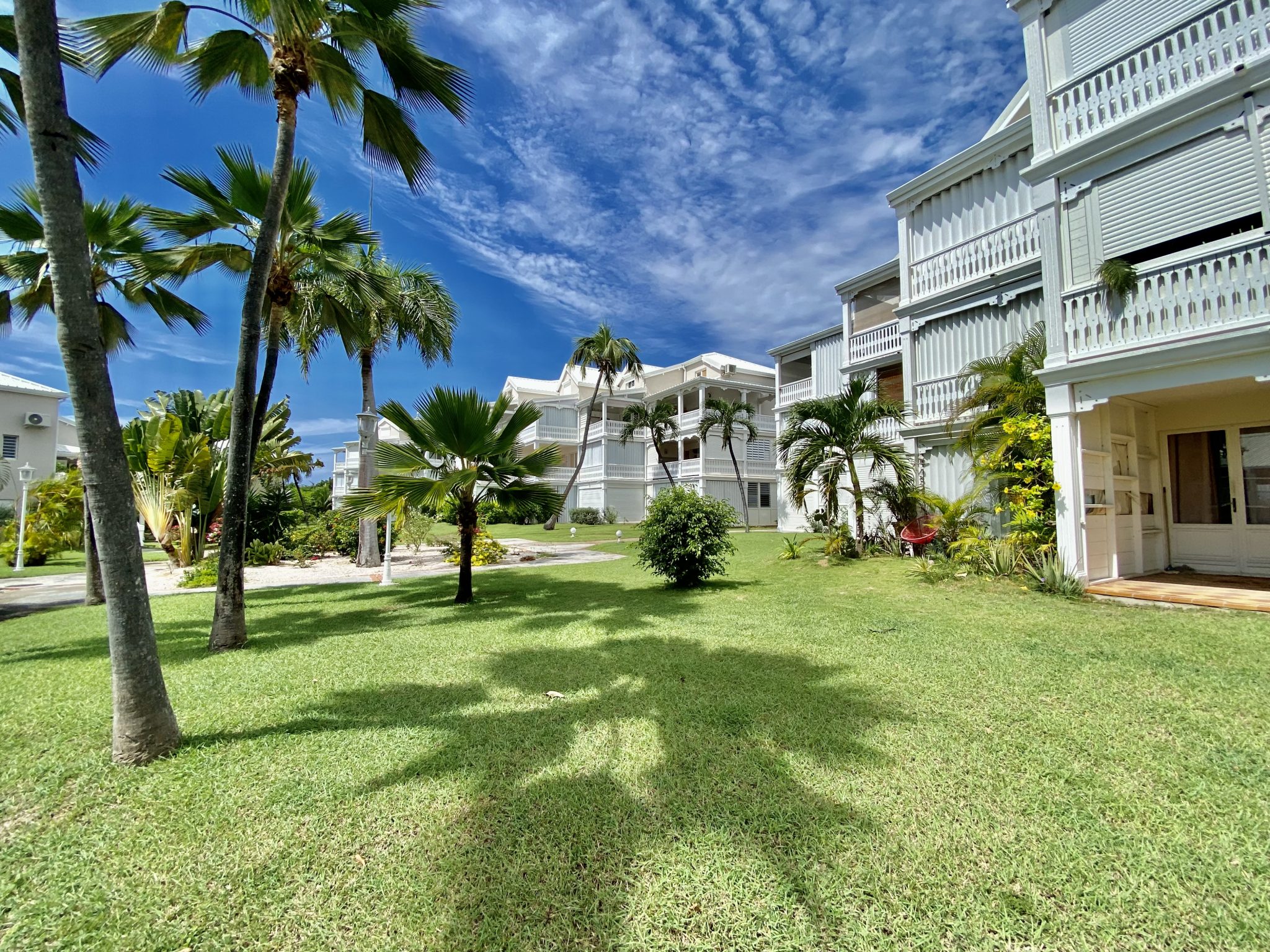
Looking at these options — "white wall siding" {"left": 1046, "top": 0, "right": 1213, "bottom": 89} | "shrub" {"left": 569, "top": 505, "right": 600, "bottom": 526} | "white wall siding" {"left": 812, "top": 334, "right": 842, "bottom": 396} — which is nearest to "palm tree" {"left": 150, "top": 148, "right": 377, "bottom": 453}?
"white wall siding" {"left": 1046, "top": 0, "right": 1213, "bottom": 89}

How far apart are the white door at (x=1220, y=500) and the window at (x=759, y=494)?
21.6m

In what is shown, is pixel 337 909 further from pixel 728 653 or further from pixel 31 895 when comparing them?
pixel 728 653

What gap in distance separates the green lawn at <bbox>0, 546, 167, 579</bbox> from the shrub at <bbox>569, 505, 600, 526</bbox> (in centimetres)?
1911

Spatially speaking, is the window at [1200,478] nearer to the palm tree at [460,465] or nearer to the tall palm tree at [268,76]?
the palm tree at [460,465]

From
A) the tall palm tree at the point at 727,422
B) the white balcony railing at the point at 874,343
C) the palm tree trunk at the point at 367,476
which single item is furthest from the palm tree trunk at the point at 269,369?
the tall palm tree at the point at 727,422

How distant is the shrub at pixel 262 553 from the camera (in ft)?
50.4

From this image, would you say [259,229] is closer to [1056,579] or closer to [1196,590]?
[1056,579]

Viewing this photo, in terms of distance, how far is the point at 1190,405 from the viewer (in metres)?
8.60

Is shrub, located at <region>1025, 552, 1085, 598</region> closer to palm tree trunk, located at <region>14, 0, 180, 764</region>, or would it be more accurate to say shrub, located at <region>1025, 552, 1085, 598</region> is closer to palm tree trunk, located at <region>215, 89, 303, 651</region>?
palm tree trunk, located at <region>14, 0, 180, 764</region>

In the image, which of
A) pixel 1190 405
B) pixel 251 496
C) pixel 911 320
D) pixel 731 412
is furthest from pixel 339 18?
pixel 731 412

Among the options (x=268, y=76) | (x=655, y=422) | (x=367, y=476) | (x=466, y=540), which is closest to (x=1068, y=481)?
(x=466, y=540)

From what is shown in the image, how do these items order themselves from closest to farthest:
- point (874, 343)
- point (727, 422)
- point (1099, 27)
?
point (1099, 27), point (874, 343), point (727, 422)

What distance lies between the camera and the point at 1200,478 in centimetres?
857

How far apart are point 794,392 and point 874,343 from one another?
7.09 meters
